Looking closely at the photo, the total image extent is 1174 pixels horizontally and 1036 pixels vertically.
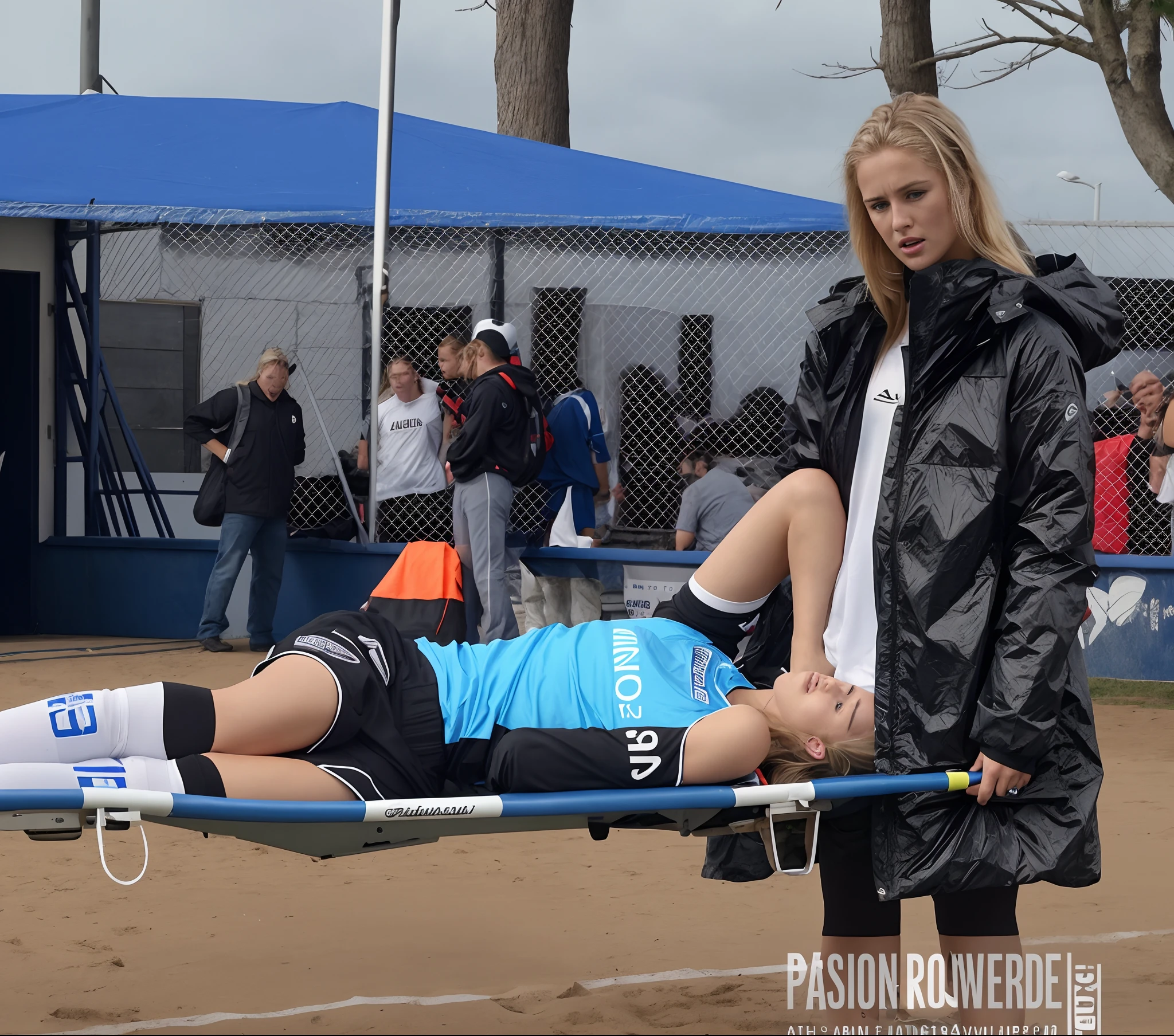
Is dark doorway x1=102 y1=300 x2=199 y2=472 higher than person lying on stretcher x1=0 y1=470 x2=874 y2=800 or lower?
higher

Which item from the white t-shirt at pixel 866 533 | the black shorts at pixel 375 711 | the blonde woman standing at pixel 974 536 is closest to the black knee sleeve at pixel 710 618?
the white t-shirt at pixel 866 533

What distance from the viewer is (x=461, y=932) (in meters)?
3.74

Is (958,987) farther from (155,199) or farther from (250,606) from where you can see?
(155,199)

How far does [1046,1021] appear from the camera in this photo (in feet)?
9.39

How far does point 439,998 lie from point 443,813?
0.92 m

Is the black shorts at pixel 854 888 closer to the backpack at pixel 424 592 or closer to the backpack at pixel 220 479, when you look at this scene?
the backpack at pixel 424 592

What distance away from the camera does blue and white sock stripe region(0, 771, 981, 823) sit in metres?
2.29

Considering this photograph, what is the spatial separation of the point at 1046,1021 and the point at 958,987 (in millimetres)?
452

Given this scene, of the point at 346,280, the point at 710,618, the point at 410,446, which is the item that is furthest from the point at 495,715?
the point at 346,280

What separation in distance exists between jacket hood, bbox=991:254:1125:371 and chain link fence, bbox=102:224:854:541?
5.56 metres

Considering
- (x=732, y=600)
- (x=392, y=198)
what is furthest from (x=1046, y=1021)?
(x=392, y=198)

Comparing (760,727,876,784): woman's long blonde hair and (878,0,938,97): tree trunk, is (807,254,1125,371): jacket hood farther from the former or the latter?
(878,0,938,97): tree trunk

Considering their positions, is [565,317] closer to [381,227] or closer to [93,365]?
[381,227]

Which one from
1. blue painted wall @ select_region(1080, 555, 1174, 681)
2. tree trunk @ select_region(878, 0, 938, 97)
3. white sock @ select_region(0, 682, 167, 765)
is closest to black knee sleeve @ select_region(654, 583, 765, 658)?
white sock @ select_region(0, 682, 167, 765)
